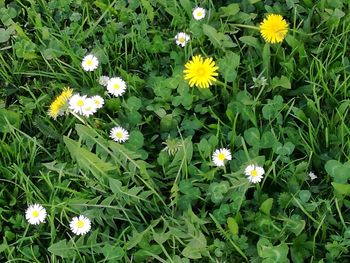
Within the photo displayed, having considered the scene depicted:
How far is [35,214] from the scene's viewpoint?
80.7 inches

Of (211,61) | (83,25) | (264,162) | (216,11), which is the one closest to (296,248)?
(264,162)

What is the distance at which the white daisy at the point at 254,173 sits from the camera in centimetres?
196

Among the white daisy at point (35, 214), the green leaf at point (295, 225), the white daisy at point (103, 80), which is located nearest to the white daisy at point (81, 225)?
the white daisy at point (35, 214)

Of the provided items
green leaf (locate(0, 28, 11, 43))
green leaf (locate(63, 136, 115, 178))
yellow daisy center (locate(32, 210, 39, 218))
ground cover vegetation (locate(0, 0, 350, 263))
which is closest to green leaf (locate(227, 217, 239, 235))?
ground cover vegetation (locate(0, 0, 350, 263))

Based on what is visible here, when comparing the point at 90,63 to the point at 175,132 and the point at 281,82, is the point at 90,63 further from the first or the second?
the point at 281,82

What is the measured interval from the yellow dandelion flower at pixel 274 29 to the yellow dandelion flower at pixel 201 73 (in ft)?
0.76

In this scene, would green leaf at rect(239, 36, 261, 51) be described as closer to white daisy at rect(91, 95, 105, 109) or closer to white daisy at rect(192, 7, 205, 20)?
white daisy at rect(192, 7, 205, 20)

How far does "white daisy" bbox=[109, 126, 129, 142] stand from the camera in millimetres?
2123

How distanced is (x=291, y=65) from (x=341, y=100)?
0.21 m

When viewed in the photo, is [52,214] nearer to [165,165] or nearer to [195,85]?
[165,165]

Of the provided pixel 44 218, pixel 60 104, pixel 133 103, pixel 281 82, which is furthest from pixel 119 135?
pixel 281 82

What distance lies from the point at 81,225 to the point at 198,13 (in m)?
0.90

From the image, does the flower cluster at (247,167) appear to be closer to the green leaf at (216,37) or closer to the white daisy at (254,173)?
the white daisy at (254,173)

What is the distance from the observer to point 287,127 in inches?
82.7
